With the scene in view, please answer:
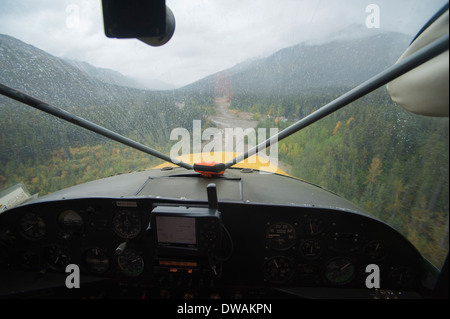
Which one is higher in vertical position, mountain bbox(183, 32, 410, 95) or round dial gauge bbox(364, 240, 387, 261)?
mountain bbox(183, 32, 410, 95)

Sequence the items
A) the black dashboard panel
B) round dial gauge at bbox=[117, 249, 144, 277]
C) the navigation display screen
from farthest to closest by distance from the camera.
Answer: round dial gauge at bbox=[117, 249, 144, 277] → the black dashboard panel → the navigation display screen

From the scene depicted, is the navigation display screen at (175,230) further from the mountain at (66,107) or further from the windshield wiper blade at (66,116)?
the mountain at (66,107)

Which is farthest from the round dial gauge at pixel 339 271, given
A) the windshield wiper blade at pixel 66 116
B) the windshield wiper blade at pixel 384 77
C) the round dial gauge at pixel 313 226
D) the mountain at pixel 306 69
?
the windshield wiper blade at pixel 66 116

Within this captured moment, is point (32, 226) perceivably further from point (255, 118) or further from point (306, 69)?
point (306, 69)

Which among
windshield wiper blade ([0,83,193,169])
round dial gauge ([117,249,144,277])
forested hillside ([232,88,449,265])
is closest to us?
forested hillside ([232,88,449,265])

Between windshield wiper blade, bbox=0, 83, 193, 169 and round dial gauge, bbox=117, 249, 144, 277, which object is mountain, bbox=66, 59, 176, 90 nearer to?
windshield wiper blade, bbox=0, 83, 193, 169

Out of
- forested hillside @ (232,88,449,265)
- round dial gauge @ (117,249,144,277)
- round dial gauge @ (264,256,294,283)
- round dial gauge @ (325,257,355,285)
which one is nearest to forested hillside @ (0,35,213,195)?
forested hillside @ (232,88,449,265)

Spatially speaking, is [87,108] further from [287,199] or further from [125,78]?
[287,199]
